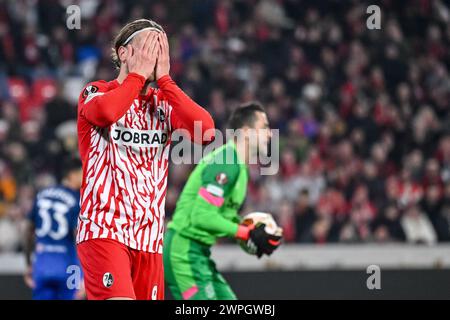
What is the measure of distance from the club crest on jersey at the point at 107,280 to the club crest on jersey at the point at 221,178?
219 cm

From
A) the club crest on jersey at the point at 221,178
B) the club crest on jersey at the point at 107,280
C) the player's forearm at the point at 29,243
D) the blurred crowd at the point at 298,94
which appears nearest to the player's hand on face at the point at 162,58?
the club crest on jersey at the point at 107,280

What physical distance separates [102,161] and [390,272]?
6131 millimetres

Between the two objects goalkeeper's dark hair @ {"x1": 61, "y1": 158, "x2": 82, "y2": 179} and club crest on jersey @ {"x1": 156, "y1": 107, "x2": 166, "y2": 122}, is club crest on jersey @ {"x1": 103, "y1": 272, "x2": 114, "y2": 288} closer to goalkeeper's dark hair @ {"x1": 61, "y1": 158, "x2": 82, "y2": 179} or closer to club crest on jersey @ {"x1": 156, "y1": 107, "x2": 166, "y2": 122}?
club crest on jersey @ {"x1": 156, "y1": 107, "x2": 166, "y2": 122}

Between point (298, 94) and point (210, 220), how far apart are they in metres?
8.60

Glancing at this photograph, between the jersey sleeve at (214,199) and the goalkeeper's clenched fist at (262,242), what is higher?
the jersey sleeve at (214,199)

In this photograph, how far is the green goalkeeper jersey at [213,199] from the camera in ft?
22.3

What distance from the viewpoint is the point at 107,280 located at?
476 centimetres

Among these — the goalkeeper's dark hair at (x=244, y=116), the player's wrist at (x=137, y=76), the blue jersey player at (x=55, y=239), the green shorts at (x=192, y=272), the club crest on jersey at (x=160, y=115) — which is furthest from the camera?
the blue jersey player at (x=55, y=239)

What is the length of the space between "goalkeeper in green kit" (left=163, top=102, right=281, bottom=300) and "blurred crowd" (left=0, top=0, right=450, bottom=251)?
4.52 m

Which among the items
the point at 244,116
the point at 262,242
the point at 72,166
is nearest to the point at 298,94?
the point at 72,166

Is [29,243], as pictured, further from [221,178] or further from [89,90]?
[89,90]

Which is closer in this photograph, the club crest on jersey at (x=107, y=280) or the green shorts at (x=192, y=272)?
the club crest on jersey at (x=107, y=280)

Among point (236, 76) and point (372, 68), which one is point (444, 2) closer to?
point (372, 68)

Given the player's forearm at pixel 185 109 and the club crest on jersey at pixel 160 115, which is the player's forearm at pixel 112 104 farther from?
the club crest on jersey at pixel 160 115
